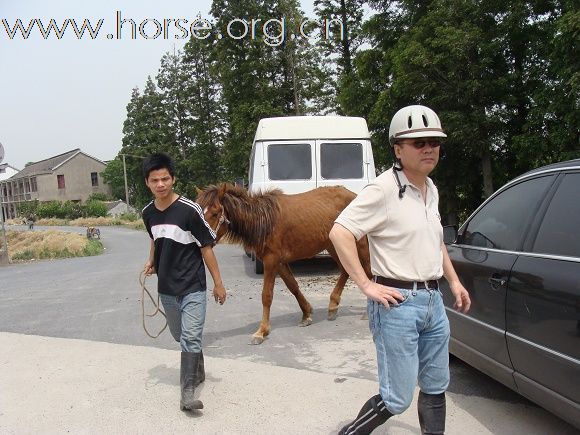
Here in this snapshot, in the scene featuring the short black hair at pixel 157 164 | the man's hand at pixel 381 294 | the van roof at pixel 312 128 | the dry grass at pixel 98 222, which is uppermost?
the van roof at pixel 312 128

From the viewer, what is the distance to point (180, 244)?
3.85 metres

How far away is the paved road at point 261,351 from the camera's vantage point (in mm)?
3564

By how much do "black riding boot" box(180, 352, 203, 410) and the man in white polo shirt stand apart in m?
1.68

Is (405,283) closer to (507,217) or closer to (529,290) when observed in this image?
(529,290)

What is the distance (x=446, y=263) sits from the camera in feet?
9.32

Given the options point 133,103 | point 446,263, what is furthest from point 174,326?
point 133,103

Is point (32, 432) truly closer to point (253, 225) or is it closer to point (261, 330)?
point (261, 330)

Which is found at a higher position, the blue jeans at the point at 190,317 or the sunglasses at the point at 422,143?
the sunglasses at the point at 422,143

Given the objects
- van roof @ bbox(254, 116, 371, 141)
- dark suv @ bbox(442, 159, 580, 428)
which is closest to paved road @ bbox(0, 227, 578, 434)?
dark suv @ bbox(442, 159, 580, 428)

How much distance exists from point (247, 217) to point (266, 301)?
972 mm

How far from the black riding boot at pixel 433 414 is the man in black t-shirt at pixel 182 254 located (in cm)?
182

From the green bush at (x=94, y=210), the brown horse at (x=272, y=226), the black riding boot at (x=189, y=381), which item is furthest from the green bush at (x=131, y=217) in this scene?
the black riding boot at (x=189, y=381)

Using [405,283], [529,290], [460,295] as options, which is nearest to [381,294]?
[405,283]

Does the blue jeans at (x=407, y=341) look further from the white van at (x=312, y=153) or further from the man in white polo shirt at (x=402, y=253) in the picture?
the white van at (x=312, y=153)
